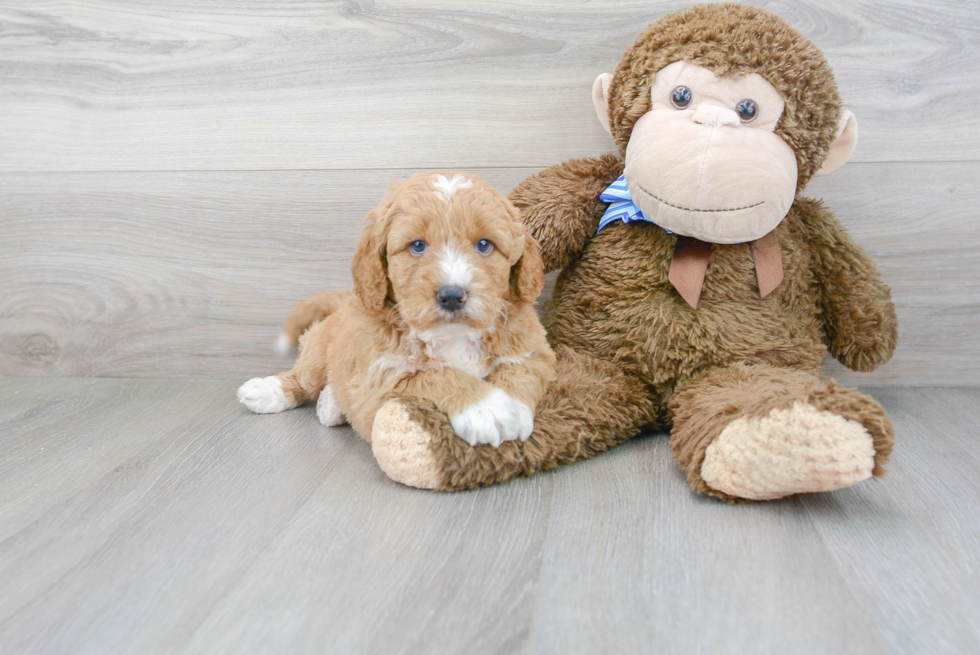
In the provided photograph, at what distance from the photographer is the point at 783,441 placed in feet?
3.18

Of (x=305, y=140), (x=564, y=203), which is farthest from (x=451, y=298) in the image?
(x=305, y=140)

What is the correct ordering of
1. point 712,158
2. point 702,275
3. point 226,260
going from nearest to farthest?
point 712,158, point 702,275, point 226,260

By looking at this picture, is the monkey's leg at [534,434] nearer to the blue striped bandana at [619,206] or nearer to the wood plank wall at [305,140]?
the blue striped bandana at [619,206]

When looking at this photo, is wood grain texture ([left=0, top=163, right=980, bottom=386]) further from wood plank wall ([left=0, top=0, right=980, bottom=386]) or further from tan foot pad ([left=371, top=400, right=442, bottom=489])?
tan foot pad ([left=371, top=400, right=442, bottom=489])

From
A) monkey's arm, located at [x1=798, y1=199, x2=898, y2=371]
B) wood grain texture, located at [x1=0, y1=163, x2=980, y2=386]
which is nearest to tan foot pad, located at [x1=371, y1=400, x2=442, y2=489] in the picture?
wood grain texture, located at [x1=0, y1=163, x2=980, y2=386]

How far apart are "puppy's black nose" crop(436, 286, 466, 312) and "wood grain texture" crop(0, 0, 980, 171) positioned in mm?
599

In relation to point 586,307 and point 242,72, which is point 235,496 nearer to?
point 586,307

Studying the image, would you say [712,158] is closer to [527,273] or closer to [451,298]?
[527,273]

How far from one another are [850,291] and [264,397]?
121 cm

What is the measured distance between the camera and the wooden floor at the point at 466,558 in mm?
768

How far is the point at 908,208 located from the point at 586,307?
75cm

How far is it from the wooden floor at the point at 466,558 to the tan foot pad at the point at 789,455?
49 millimetres

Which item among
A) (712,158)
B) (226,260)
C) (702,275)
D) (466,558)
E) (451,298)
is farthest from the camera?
(226,260)

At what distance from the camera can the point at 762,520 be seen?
38.9 inches
